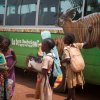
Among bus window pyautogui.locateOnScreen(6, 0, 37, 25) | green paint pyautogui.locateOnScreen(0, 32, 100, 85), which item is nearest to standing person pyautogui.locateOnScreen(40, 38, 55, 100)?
green paint pyautogui.locateOnScreen(0, 32, 100, 85)

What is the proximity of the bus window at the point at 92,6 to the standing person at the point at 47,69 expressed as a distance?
5.89 ft

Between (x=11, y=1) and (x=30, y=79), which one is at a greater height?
(x=11, y=1)

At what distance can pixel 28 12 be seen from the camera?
9094 mm

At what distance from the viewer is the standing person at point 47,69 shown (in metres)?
5.39

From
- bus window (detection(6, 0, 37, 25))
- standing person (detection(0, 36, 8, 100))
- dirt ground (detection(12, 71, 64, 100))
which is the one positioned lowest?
dirt ground (detection(12, 71, 64, 100))

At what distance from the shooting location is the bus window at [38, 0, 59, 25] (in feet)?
26.5

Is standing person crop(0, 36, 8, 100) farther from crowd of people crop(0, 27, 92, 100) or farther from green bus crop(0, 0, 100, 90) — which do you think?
green bus crop(0, 0, 100, 90)

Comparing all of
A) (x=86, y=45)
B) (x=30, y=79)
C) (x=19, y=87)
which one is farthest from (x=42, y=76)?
(x=30, y=79)

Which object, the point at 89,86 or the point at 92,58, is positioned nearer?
the point at 92,58

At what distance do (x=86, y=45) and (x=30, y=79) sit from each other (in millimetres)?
3528

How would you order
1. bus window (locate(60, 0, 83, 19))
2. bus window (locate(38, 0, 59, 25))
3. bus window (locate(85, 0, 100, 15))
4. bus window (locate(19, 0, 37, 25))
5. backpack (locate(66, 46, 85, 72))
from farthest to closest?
bus window (locate(19, 0, 37, 25)) < bus window (locate(38, 0, 59, 25)) < bus window (locate(60, 0, 83, 19)) < bus window (locate(85, 0, 100, 15)) < backpack (locate(66, 46, 85, 72))

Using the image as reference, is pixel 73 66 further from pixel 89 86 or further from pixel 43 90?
pixel 89 86

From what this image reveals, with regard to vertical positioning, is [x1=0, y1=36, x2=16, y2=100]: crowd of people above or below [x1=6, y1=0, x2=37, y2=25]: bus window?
below

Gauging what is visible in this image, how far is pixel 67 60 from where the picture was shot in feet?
21.5
